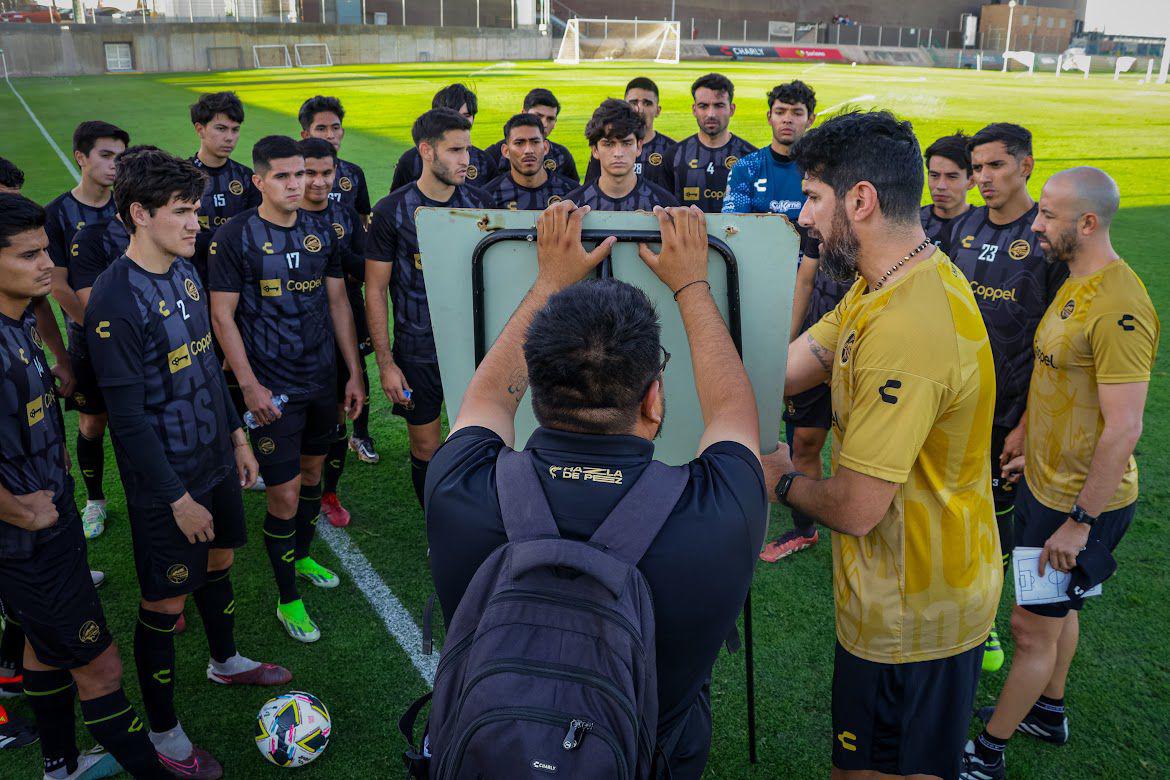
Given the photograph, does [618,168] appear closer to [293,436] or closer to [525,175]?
[525,175]

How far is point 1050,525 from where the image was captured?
143 inches

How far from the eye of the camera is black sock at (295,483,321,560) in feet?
16.8

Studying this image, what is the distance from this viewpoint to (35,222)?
3.33 meters

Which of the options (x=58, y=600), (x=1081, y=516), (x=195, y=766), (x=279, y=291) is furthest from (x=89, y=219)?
(x=1081, y=516)

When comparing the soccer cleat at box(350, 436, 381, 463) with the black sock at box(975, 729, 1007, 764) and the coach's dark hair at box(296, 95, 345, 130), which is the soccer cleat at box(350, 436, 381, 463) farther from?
the black sock at box(975, 729, 1007, 764)

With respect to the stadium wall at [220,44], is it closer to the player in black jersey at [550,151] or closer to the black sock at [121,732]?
the player in black jersey at [550,151]

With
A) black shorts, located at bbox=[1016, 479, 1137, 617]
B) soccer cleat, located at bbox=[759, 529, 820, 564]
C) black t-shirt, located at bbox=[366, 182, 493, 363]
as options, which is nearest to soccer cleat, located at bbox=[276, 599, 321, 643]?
black t-shirt, located at bbox=[366, 182, 493, 363]

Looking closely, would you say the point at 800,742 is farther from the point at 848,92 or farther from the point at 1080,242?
the point at 848,92

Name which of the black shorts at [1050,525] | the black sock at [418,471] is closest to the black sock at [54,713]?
the black sock at [418,471]

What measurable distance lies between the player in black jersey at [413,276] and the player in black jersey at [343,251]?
1.05 feet

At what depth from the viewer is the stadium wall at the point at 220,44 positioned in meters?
47.3

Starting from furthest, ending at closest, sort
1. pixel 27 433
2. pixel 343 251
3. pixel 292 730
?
pixel 343 251
pixel 292 730
pixel 27 433

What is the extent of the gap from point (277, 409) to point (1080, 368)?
4017 millimetres

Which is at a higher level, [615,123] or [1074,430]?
[615,123]
